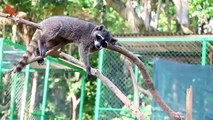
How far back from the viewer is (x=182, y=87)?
7863mm

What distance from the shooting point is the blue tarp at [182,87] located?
7734mm

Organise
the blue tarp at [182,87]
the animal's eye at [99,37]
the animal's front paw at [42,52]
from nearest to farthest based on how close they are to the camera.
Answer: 1. the animal's front paw at [42,52]
2. the animal's eye at [99,37]
3. the blue tarp at [182,87]

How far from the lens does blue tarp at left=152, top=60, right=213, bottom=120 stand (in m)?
7.73

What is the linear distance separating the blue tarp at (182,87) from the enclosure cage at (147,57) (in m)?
0.03

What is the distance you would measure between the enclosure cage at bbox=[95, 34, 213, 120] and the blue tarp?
3 centimetres

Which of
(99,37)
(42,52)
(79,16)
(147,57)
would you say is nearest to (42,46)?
(42,52)

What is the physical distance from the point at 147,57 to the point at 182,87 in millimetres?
2647

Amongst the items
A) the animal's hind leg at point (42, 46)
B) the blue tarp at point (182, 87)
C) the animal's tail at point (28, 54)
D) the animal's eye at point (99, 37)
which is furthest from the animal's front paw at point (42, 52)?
the blue tarp at point (182, 87)

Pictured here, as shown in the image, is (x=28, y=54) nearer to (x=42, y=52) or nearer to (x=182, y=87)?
(x=42, y=52)

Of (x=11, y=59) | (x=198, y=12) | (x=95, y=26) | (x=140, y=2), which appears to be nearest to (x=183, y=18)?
(x=198, y=12)

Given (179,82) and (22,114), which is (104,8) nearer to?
(22,114)

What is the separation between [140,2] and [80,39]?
10.6m

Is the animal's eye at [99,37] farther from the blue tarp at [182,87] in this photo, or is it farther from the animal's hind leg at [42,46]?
the blue tarp at [182,87]

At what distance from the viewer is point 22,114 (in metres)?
9.51
